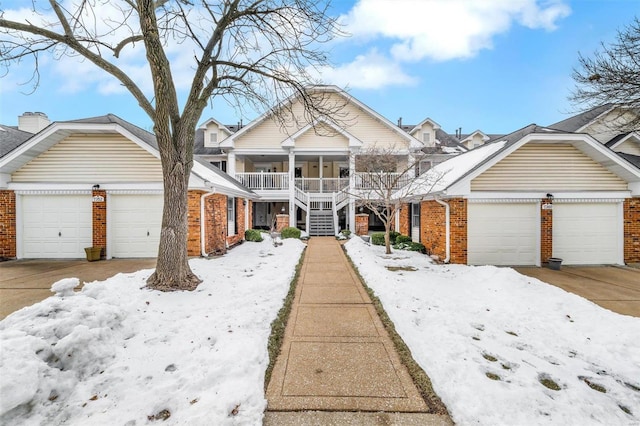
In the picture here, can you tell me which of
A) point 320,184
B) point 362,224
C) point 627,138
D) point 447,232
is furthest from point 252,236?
point 627,138

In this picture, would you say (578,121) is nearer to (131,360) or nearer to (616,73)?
(616,73)

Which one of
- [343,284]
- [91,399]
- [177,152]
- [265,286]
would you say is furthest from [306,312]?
[177,152]

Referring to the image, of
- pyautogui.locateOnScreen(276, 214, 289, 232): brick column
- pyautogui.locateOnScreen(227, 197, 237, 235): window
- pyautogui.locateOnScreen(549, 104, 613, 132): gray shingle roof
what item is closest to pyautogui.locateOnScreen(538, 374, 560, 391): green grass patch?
pyautogui.locateOnScreen(227, 197, 237, 235): window

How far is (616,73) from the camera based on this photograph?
7.97m

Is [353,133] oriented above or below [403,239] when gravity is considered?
above

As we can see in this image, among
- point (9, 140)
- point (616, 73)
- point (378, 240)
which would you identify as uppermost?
point (616, 73)

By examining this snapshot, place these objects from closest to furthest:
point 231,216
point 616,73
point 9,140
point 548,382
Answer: point 548,382
point 616,73
point 9,140
point 231,216

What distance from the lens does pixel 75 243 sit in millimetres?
9695

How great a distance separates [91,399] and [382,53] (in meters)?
11.5

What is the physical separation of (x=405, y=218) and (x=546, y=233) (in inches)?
238

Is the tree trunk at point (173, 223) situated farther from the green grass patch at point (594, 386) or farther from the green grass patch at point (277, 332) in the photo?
the green grass patch at point (594, 386)

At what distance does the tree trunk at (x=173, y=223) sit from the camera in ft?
18.8

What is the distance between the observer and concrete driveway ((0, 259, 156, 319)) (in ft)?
17.9

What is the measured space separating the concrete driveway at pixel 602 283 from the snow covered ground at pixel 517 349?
2.41ft
